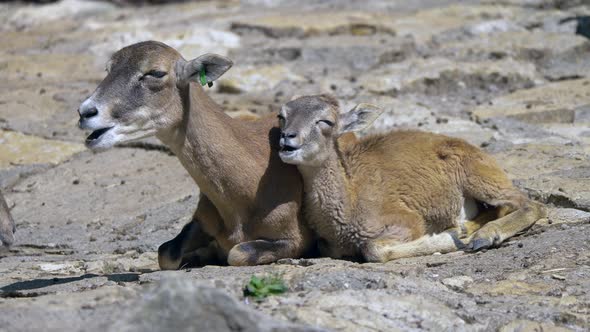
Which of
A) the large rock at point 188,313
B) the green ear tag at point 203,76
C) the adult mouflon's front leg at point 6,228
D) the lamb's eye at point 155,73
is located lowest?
the adult mouflon's front leg at point 6,228

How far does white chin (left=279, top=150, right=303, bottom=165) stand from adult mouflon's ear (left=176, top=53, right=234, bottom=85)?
2.62 ft

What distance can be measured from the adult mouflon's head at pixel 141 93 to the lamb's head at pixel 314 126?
653mm

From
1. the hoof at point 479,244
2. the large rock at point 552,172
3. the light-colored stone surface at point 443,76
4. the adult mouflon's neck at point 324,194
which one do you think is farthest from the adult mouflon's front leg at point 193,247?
the light-colored stone surface at point 443,76

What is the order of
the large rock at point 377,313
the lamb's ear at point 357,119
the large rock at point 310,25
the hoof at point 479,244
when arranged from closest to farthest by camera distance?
the large rock at point 377,313 → the hoof at point 479,244 → the lamb's ear at point 357,119 → the large rock at point 310,25

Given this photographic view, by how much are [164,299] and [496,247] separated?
12.6 feet

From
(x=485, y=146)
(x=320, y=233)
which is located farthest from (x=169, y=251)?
(x=485, y=146)

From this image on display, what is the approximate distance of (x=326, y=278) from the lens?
671cm

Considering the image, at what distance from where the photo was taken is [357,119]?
27.7 feet

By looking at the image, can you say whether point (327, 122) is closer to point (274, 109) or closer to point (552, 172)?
point (552, 172)

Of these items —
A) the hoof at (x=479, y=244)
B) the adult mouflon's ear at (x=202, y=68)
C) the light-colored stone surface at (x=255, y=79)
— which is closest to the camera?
the adult mouflon's ear at (x=202, y=68)

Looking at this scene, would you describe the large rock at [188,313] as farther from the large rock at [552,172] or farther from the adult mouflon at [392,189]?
the large rock at [552,172]

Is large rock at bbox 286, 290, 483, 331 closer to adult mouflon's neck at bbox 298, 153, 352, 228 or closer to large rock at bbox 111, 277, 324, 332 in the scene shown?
large rock at bbox 111, 277, 324, 332

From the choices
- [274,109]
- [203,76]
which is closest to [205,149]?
[203,76]

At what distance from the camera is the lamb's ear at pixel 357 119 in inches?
331
